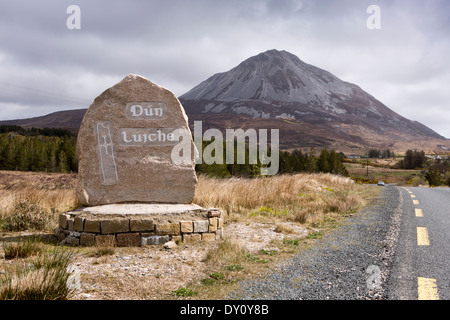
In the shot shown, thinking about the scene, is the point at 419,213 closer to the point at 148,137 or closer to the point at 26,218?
the point at 148,137

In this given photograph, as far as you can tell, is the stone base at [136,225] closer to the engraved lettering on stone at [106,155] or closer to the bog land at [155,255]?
the bog land at [155,255]

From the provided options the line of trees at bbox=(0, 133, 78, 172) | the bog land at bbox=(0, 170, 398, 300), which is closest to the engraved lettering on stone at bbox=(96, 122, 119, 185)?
the bog land at bbox=(0, 170, 398, 300)

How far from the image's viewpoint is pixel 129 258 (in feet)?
16.0

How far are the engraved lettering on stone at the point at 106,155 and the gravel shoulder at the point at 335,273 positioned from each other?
3.83m

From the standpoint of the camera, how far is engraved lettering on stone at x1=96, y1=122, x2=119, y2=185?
21.0 feet

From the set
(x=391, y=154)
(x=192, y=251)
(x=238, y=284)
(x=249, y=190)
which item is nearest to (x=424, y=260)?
(x=238, y=284)

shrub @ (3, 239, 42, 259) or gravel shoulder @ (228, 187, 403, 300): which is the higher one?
shrub @ (3, 239, 42, 259)

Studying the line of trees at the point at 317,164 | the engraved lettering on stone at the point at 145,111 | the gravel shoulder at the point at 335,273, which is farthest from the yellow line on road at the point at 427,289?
the line of trees at the point at 317,164

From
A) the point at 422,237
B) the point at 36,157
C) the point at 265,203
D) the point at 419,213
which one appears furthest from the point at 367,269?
the point at 36,157

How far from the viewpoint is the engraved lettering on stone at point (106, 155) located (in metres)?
6.39

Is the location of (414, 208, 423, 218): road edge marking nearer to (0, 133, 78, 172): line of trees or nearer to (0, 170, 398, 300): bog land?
(0, 170, 398, 300): bog land

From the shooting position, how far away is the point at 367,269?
408 centimetres

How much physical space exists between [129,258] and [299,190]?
9916 millimetres

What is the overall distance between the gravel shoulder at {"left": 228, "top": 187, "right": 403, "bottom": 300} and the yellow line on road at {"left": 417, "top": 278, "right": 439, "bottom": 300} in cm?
33
